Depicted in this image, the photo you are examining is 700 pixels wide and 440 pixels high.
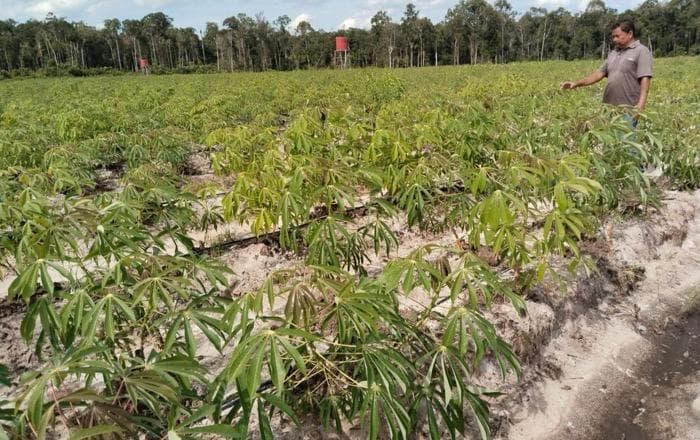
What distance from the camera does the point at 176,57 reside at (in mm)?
62344

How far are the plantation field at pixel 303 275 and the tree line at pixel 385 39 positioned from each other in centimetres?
4775

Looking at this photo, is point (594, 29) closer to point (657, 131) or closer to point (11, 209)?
Answer: point (657, 131)

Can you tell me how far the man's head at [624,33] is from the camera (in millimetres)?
3883

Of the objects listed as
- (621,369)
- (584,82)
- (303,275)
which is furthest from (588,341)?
(584,82)

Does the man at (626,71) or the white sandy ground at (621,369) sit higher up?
the man at (626,71)

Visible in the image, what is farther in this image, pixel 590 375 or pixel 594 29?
pixel 594 29

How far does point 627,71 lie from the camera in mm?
3982

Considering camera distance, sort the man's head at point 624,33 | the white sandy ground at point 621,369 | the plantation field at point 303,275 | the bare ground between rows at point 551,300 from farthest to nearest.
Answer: the man's head at point 624,33 → the bare ground between rows at point 551,300 → the white sandy ground at point 621,369 → the plantation field at point 303,275

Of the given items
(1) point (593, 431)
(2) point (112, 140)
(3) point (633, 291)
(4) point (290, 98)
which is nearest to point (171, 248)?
(2) point (112, 140)

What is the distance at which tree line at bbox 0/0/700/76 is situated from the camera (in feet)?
164

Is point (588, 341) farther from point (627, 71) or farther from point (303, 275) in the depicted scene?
point (627, 71)

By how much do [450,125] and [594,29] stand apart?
5787 centimetres

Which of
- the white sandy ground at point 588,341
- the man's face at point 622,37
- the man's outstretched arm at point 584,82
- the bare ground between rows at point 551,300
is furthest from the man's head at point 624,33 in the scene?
the white sandy ground at point 588,341

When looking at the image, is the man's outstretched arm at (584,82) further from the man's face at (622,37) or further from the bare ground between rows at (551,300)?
the bare ground between rows at (551,300)
